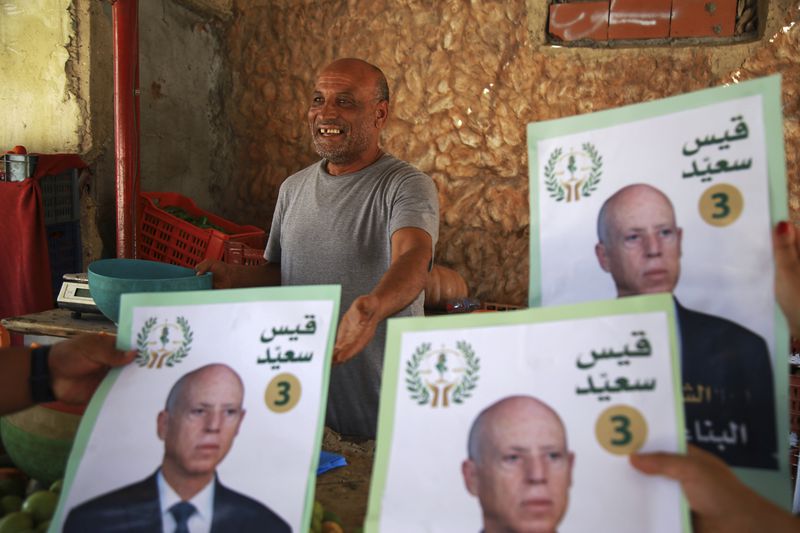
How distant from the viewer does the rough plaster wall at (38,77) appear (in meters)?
2.97

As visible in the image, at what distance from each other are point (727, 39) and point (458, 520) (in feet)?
10.4


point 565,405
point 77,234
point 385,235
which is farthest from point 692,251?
point 77,234

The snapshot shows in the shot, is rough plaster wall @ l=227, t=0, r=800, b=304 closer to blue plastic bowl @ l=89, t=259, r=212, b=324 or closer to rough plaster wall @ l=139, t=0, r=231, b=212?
rough plaster wall @ l=139, t=0, r=231, b=212

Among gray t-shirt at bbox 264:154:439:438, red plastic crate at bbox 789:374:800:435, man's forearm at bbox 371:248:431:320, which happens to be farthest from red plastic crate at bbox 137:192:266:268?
red plastic crate at bbox 789:374:800:435

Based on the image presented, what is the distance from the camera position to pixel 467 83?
11.7 ft

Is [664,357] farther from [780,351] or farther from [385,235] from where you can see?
[385,235]

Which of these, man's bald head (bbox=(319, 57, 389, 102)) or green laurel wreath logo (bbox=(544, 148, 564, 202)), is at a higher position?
man's bald head (bbox=(319, 57, 389, 102))

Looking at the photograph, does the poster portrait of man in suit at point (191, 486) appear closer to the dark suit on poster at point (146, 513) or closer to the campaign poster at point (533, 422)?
the dark suit on poster at point (146, 513)

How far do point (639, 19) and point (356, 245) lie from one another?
6.85 feet

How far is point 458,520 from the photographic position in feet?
2.61

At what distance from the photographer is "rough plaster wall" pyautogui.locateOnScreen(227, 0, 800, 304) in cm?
338

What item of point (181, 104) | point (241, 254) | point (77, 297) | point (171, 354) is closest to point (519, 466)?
point (171, 354)

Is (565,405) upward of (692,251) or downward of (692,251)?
downward

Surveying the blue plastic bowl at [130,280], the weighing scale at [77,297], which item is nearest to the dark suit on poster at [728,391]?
the blue plastic bowl at [130,280]
